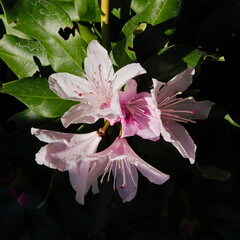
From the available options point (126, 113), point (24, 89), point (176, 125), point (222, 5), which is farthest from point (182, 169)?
point (222, 5)

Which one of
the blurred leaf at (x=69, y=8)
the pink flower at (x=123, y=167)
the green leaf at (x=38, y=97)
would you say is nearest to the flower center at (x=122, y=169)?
the pink flower at (x=123, y=167)

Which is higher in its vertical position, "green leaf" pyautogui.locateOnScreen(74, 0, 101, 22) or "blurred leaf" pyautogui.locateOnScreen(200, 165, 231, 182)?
"green leaf" pyautogui.locateOnScreen(74, 0, 101, 22)

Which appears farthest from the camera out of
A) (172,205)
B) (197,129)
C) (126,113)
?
(172,205)

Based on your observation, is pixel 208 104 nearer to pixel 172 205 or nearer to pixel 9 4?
pixel 9 4

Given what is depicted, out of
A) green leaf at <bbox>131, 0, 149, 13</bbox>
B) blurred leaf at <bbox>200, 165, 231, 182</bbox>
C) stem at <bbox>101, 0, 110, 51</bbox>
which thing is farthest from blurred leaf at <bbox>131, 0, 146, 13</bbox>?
blurred leaf at <bbox>200, 165, 231, 182</bbox>

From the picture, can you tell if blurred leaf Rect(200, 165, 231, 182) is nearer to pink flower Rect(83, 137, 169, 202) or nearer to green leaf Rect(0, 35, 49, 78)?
pink flower Rect(83, 137, 169, 202)

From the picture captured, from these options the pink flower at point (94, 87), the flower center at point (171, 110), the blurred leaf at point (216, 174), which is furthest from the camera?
the blurred leaf at point (216, 174)

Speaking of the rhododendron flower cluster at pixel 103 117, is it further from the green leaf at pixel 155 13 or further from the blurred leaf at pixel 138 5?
the blurred leaf at pixel 138 5
